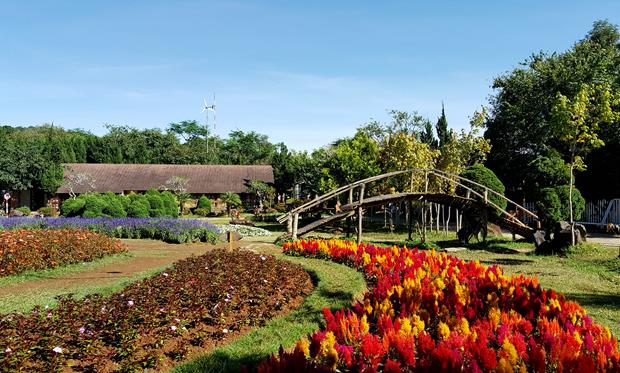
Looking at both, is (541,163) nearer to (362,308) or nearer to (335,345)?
(362,308)

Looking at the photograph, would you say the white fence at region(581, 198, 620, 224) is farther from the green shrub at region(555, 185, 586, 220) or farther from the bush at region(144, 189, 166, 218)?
the bush at region(144, 189, 166, 218)

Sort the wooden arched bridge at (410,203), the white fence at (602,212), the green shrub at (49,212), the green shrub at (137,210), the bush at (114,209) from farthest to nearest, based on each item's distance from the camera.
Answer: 1. the green shrub at (49,212)
2. the white fence at (602,212)
3. the green shrub at (137,210)
4. the bush at (114,209)
5. the wooden arched bridge at (410,203)

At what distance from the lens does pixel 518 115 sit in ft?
94.9

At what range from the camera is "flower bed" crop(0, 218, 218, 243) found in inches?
721

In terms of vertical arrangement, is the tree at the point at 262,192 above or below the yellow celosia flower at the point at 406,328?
above

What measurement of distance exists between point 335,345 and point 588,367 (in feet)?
5.81

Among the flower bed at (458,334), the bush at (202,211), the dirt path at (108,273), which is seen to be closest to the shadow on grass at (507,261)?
the flower bed at (458,334)

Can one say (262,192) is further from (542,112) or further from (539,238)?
(539,238)

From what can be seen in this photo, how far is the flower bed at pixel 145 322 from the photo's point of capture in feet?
15.2

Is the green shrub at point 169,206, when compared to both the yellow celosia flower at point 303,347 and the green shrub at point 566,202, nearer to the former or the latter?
the green shrub at point 566,202

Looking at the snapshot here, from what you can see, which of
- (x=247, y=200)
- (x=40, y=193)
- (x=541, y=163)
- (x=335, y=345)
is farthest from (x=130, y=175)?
(x=335, y=345)

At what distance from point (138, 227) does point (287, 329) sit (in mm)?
14665

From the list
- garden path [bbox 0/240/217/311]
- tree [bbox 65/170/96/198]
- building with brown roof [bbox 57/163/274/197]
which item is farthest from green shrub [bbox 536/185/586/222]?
tree [bbox 65/170/96/198]

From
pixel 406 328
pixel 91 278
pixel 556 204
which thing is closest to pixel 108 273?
pixel 91 278
